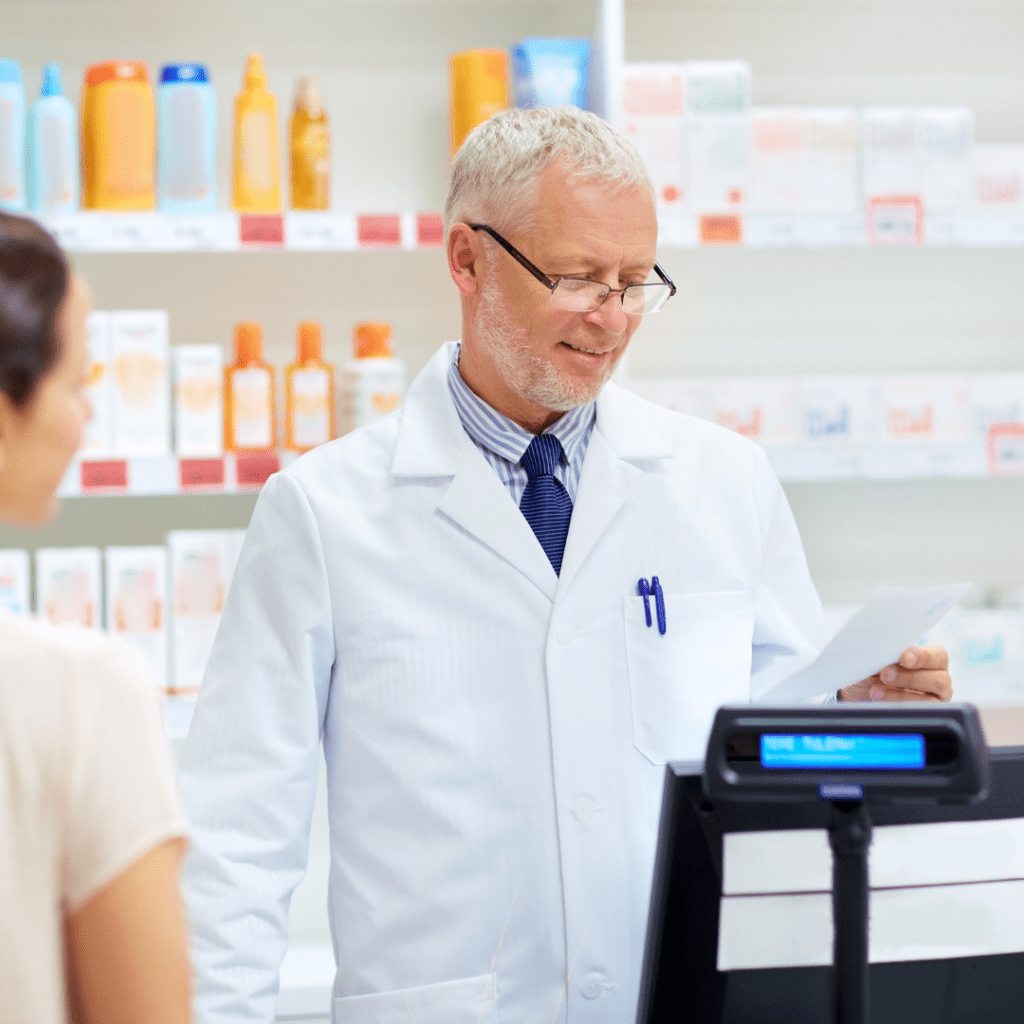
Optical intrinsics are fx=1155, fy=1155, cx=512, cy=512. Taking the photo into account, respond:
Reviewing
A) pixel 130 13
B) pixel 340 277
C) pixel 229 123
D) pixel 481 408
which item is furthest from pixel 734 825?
pixel 130 13

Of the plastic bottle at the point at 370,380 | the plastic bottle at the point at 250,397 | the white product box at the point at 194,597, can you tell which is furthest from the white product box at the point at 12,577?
the plastic bottle at the point at 370,380

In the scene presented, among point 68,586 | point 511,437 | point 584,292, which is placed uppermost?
point 584,292

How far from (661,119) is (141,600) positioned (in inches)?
48.6

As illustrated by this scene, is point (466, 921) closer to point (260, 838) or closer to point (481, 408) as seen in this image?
point (260, 838)

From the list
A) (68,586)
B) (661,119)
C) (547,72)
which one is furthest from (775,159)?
(68,586)

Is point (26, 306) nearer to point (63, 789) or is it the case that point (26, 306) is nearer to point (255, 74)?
point (63, 789)

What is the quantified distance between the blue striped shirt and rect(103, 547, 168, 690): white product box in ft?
3.01

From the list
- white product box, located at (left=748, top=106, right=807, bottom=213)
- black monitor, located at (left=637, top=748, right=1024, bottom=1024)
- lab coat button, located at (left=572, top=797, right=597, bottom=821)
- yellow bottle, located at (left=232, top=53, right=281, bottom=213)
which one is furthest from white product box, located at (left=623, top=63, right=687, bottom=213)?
black monitor, located at (left=637, top=748, right=1024, bottom=1024)

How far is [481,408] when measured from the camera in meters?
1.27

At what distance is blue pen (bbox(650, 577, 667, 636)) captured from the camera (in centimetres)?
120

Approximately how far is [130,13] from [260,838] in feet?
6.16

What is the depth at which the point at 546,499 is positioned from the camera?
1239 mm

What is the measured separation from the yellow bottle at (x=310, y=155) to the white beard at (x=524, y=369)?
0.96 m

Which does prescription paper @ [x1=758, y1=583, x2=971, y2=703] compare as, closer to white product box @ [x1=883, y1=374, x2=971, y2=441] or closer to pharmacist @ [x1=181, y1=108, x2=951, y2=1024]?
pharmacist @ [x1=181, y1=108, x2=951, y2=1024]
